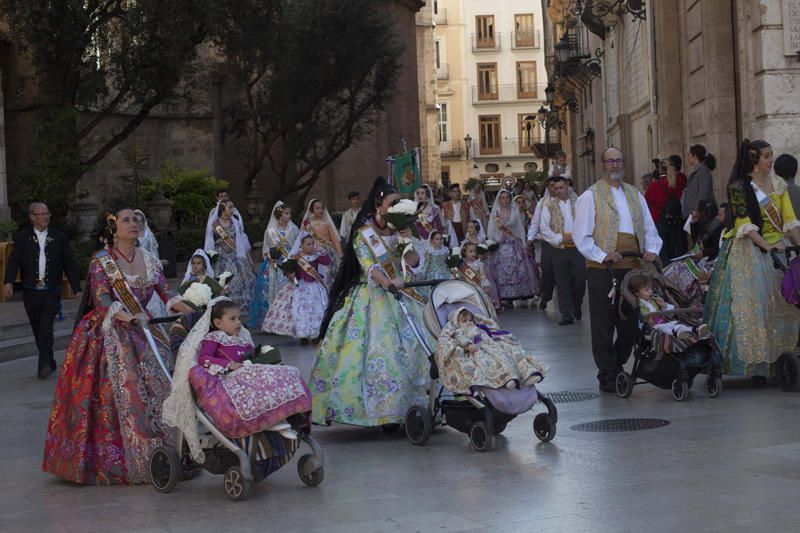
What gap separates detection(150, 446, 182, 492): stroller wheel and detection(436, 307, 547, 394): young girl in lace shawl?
1.88m

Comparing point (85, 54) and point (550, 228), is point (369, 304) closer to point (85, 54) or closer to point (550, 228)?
point (550, 228)

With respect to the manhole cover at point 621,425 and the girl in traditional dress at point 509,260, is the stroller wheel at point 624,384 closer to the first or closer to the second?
the manhole cover at point 621,425

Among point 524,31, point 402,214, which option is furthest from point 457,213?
point 524,31

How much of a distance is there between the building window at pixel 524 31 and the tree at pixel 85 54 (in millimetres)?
67688

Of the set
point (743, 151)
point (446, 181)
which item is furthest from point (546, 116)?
point (446, 181)

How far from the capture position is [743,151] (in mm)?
11109

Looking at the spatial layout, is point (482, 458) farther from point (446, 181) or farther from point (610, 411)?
point (446, 181)

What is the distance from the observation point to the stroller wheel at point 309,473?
802 centimetres

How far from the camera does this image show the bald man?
1112 cm

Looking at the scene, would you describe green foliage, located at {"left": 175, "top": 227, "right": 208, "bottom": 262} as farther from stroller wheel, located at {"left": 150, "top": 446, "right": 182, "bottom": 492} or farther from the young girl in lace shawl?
stroller wheel, located at {"left": 150, "top": 446, "right": 182, "bottom": 492}

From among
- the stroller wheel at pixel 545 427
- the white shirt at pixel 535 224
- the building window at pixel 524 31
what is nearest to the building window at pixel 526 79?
the building window at pixel 524 31

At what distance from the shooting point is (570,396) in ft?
36.8

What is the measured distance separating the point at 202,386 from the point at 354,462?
137cm

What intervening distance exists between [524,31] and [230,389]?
288 feet
